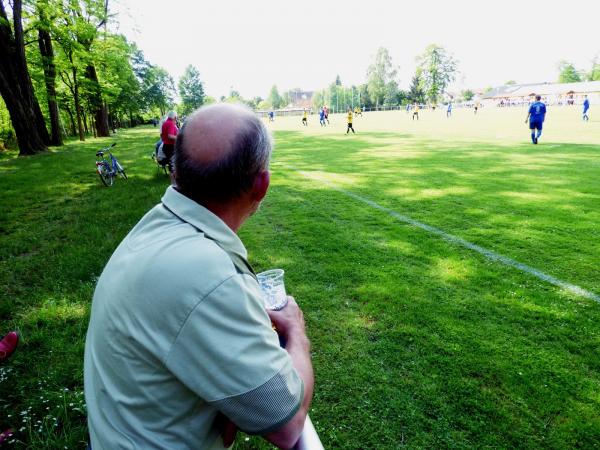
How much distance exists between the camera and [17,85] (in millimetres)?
16766

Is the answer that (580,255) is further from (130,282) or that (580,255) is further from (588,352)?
(130,282)

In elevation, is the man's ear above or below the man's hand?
above

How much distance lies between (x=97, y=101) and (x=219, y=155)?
37.1 m

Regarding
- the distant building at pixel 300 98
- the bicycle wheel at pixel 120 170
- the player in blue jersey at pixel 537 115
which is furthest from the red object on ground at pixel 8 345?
the distant building at pixel 300 98

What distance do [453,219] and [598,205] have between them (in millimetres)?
2936

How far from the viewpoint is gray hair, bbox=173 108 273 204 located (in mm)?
1304

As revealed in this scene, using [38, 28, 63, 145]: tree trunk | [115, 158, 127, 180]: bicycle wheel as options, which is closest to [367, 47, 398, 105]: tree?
[38, 28, 63, 145]: tree trunk

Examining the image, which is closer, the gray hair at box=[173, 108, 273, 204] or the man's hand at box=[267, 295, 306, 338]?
the gray hair at box=[173, 108, 273, 204]

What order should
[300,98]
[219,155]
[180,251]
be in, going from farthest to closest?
[300,98]
[219,155]
[180,251]

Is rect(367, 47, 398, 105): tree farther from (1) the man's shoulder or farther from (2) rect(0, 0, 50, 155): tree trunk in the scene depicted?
(1) the man's shoulder

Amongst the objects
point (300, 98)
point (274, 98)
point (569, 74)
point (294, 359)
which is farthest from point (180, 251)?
point (300, 98)

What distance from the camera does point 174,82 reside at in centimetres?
10588

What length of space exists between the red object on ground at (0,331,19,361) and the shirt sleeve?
324 centimetres

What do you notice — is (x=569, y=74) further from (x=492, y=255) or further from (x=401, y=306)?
(x=401, y=306)
